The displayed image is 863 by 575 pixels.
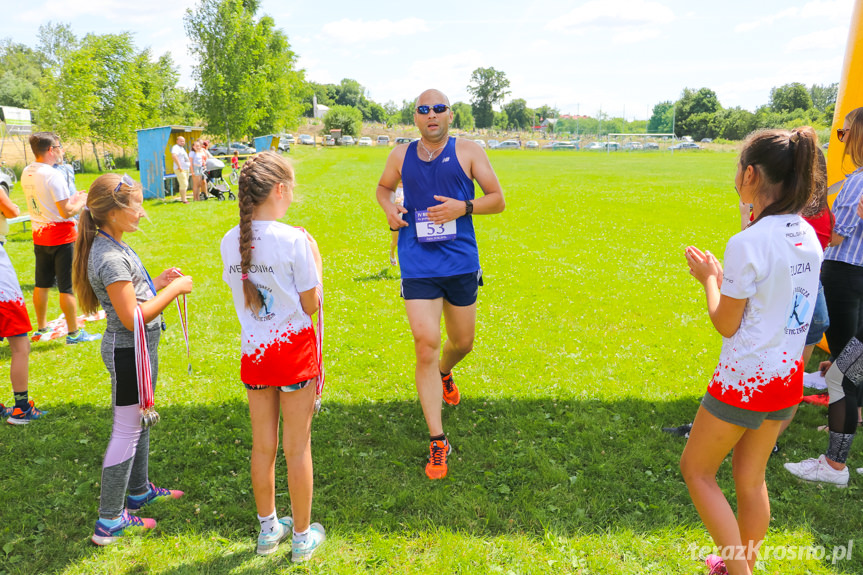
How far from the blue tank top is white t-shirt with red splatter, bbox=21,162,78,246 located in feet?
13.9

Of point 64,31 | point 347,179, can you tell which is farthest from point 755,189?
point 64,31

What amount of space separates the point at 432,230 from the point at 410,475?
168 cm

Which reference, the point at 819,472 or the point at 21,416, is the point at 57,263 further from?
the point at 819,472

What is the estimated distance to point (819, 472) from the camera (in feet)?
12.1

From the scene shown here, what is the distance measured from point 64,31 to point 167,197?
69.7 metres

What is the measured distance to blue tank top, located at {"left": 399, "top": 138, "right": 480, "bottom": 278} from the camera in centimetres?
387

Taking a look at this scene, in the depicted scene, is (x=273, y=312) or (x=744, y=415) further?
(x=273, y=312)

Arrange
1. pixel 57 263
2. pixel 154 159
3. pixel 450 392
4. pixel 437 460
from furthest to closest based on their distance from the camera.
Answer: pixel 154 159, pixel 57 263, pixel 450 392, pixel 437 460

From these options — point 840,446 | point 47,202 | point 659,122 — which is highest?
point 659,122

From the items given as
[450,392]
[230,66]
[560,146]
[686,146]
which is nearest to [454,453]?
[450,392]

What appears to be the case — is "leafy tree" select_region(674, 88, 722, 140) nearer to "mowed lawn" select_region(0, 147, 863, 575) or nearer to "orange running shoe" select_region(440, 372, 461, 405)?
"mowed lawn" select_region(0, 147, 863, 575)

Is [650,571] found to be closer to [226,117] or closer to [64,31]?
[226,117]

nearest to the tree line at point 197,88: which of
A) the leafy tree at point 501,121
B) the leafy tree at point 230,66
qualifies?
the leafy tree at point 230,66

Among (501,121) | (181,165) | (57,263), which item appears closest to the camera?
(57,263)
